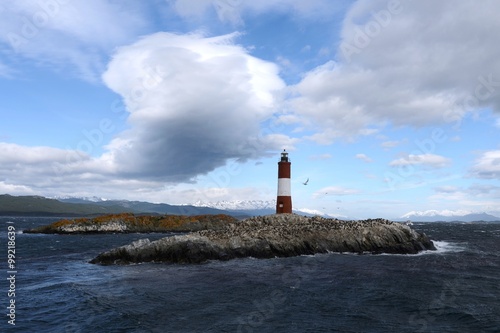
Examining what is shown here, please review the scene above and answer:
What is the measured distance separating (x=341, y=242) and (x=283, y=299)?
2280 centimetres

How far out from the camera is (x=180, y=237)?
39.3 m

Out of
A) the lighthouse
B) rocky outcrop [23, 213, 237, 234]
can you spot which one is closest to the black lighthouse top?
the lighthouse

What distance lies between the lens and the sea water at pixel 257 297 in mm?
17969

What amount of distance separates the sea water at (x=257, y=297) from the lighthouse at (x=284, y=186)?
17.6 metres

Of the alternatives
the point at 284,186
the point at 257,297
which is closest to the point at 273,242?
the point at 284,186

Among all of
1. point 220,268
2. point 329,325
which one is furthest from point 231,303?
point 220,268

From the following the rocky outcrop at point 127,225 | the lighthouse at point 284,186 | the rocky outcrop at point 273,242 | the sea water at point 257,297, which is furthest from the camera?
the rocky outcrop at point 127,225

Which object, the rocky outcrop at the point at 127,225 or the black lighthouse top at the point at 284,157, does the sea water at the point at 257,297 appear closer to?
the black lighthouse top at the point at 284,157

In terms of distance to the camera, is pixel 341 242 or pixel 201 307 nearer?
pixel 201 307

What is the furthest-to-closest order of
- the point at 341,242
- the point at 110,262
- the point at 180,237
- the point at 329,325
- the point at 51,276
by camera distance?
1. the point at 341,242
2. the point at 180,237
3. the point at 110,262
4. the point at 51,276
5. the point at 329,325

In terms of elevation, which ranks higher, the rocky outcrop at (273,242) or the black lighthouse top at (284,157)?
the black lighthouse top at (284,157)

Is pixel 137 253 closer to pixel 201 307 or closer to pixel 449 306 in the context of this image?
pixel 201 307

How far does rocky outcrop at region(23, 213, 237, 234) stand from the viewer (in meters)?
87.9

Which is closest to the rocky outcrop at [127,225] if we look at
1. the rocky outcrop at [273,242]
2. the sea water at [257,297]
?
the rocky outcrop at [273,242]
